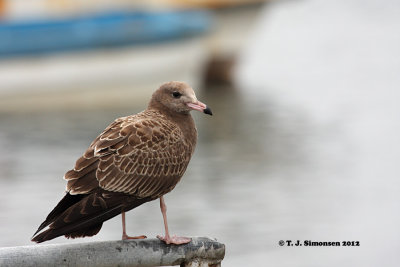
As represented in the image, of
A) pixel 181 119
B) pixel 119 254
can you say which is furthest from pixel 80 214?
pixel 181 119

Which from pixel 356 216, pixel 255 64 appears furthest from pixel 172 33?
pixel 356 216

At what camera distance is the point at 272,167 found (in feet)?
66.1

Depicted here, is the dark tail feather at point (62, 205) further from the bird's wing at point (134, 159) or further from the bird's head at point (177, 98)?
the bird's head at point (177, 98)

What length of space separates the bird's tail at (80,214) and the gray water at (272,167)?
7.79 meters

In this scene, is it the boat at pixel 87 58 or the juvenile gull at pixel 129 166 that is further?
the boat at pixel 87 58

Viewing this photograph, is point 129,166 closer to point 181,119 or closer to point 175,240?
point 181,119

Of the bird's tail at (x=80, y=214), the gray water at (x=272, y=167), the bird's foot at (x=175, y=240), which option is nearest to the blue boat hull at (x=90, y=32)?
the gray water at (x=272, y=167)

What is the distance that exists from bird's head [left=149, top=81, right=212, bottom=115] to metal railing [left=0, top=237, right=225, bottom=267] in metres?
1.59

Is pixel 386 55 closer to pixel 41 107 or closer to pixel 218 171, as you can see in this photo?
pixel 41 107

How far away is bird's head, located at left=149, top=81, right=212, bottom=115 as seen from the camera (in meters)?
5.99

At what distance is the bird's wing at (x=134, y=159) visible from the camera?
527cm

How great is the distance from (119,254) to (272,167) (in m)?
16.0

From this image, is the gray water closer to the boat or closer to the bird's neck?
the boat

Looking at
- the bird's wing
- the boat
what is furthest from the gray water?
the bird's wing
